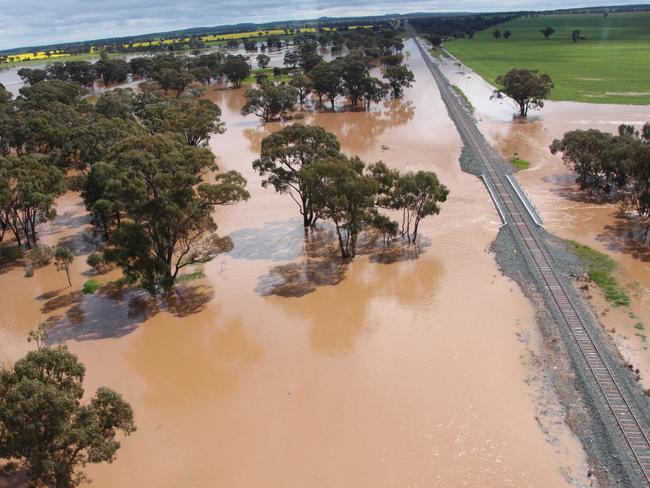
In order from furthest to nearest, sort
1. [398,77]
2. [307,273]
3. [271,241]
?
[398,77]
[271,241]
[307,273]

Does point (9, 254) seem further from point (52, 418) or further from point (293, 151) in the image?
point (52, 418)

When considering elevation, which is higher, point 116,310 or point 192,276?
point 192,276

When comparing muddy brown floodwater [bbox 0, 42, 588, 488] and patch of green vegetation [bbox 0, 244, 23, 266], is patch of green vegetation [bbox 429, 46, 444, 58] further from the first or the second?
patch of green vegetation [bbox 0, 244, 23, 266]

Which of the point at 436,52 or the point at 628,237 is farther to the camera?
the point at 436,52

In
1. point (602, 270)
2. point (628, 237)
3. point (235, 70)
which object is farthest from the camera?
point (235, 70)

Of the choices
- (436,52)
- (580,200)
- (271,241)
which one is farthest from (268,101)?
(436,52)

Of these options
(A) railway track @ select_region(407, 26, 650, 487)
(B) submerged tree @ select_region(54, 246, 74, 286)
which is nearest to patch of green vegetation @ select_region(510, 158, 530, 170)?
(A) railway track @ select_region(407, 26, 650, 487)

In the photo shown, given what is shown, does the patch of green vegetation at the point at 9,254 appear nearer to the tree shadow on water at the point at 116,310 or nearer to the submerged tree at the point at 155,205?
the tree shadow on water at the point at 116,310
